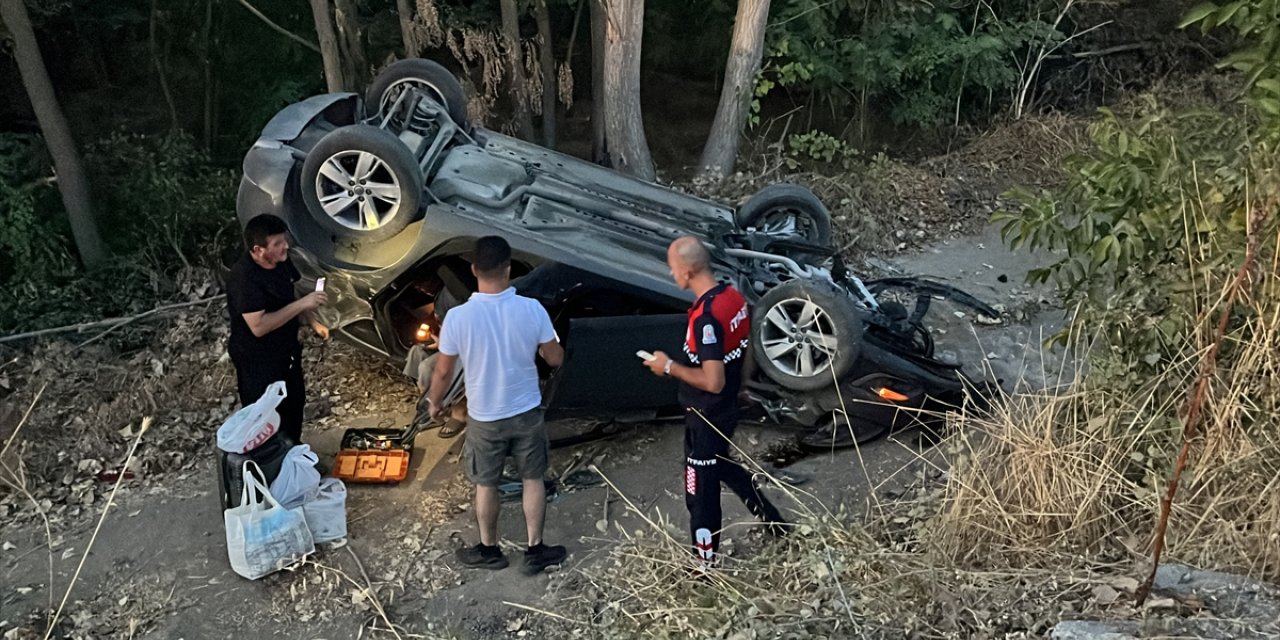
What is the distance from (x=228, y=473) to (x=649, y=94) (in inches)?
388

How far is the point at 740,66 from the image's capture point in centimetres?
1005

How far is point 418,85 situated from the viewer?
6617 mm

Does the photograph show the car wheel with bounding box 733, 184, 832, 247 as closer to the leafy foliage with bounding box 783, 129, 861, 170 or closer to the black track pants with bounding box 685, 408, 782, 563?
the black track pants with bounding box 685, 408, 782, 563

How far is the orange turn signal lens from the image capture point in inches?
201

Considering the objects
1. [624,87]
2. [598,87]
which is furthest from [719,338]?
[598,87]

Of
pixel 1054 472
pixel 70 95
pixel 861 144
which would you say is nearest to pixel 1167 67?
pixel 861 144

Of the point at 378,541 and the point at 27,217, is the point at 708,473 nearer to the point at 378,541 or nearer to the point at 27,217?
the point at 378,541

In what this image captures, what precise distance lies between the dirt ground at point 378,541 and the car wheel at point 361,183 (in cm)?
136

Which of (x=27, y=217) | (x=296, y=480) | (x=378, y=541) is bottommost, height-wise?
(x=378, y=541)

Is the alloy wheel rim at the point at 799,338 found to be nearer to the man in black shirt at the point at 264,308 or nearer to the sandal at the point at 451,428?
the sandal at the point at 451,428

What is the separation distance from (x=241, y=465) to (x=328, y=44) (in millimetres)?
5349

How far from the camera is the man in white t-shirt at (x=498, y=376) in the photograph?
161 inches

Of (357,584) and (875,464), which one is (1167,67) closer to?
(875,464)

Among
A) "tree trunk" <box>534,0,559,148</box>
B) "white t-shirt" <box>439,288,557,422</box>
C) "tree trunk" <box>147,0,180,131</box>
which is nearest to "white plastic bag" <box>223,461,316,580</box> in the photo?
"white t-shirt" <box>439,288,557,422</box>
